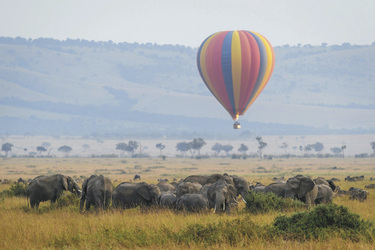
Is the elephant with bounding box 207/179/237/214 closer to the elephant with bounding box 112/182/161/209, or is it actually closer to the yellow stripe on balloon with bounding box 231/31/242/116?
the elephant with bounding box 112/182/161/209

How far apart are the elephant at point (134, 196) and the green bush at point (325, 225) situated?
698 cm

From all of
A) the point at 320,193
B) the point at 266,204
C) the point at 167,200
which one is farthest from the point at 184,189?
the point at 320,193

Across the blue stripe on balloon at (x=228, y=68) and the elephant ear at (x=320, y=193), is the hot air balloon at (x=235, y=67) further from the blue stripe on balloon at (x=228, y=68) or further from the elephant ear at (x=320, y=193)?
the elephant ear at (x=320, y=193)

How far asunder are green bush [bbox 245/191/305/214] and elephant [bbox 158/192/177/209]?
276 centimetres

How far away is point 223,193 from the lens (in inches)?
807

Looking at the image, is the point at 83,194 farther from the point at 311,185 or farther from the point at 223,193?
the point at 311,185

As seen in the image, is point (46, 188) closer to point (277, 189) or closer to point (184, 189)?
point (184, 189)

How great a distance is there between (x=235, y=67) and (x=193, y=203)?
45342 millimetres

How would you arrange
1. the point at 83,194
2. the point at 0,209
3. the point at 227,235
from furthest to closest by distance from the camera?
1. the point at 0,209
2. the point at 83,194
3. the point at 227,235

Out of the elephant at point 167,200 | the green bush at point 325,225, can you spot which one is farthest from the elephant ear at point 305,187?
the green bush at point 325,225

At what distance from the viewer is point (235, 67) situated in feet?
212

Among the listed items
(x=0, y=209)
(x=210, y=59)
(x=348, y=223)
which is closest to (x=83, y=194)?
(x=0, y=209)

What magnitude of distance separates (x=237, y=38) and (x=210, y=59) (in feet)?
13.4

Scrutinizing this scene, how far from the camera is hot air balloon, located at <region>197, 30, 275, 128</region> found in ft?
211
